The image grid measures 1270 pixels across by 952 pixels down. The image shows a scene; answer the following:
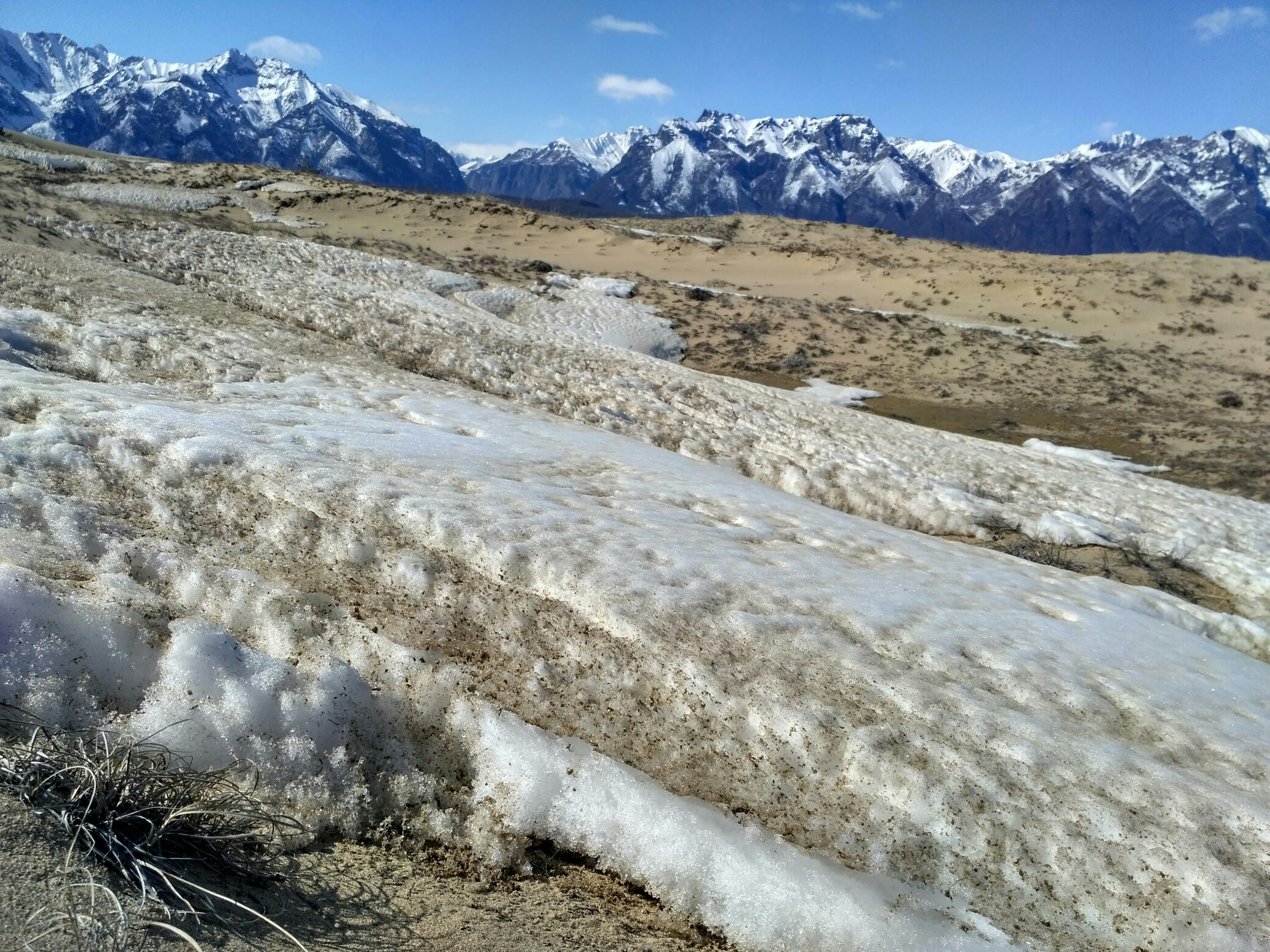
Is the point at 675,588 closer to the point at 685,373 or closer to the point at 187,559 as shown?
the point at 187,559

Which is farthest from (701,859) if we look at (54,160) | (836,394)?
(54,160)

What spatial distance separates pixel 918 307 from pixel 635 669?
105 ft

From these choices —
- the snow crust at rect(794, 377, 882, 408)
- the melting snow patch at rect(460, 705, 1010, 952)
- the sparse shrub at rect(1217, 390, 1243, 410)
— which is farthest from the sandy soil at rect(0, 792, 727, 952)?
the sparse shrub at rect(1217, 390, 1243, 410)

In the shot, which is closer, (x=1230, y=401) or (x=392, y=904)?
(x=392, y=904)

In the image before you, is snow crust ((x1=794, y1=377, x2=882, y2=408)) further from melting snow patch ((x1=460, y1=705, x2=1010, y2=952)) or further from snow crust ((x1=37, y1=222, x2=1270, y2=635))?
melting snow patch ((x1=460, y1=705, x2=1010, y2=952))

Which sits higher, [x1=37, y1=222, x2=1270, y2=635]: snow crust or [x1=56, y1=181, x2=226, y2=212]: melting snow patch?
[x1=56, y1=181, x2=226, y2=212]: melting snow patch

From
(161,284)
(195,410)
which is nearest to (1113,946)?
(195,410)

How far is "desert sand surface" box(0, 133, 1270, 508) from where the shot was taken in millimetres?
20016

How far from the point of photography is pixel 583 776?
3908 mm

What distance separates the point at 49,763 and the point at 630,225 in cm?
5658

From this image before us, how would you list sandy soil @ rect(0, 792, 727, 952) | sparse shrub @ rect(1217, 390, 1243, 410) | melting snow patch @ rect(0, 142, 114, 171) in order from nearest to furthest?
sandy soil @ rect(0, 792, 727, 952) → sparse shrub @ rect(1217, 390, 1243, 410) → melting snow patch @ rect(0, 142, 114, 171)

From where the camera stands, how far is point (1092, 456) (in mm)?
16906

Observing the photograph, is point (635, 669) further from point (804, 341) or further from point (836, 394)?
point (804, 341)

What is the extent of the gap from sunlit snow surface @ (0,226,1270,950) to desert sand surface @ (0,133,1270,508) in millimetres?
10597
